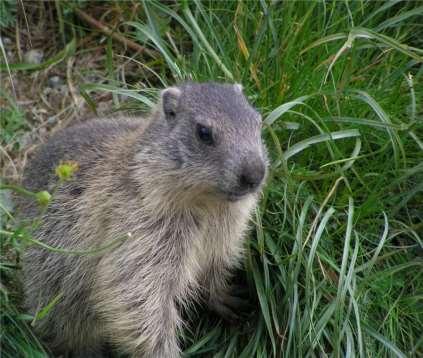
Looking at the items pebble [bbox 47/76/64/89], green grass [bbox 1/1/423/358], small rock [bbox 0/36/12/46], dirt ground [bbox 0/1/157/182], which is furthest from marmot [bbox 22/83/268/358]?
small rock [bbox 0/36/12/46]

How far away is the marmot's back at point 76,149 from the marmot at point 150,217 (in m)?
0.01

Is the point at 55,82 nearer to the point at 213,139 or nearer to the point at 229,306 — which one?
the point at 229,306

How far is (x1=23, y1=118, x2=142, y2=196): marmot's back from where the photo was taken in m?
4.64

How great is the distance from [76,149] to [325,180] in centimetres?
157

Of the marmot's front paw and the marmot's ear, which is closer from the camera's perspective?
the marmot's ear

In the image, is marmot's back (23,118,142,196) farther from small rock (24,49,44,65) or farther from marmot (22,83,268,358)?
small rock (24,49,44,65)

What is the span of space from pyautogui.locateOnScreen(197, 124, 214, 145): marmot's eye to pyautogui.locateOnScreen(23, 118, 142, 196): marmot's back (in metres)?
0.83

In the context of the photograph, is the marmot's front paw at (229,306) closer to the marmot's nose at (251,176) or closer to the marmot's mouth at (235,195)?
the marmot's mouth at (235,195)

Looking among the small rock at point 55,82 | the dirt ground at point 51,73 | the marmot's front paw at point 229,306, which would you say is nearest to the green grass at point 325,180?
the marmot's front paw at point 229,306

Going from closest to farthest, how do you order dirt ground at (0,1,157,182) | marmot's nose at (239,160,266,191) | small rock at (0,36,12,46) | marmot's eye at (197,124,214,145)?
marmot's nose at (239,160,266,191) < marmot's eye at (197,124,214,145) < dirt ground at (0,1,157,182) < small rock at (0,36,12,46)

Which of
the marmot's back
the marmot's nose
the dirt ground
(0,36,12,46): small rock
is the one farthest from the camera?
(0,36,12,46): small rock

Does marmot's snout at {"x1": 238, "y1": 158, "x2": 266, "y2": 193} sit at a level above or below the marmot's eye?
below

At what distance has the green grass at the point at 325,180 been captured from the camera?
14.4ft

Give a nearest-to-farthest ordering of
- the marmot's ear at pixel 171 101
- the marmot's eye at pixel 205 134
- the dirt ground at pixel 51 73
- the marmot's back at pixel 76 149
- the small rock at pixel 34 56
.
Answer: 1. the marmot's eye at pixel 205 134
2. the marmot's ear at pixel 171 101
3. the marmot's back at pixel 76 149
4. the dirt ground at pixel 51 73
5. the small rock at pixel 34 56
